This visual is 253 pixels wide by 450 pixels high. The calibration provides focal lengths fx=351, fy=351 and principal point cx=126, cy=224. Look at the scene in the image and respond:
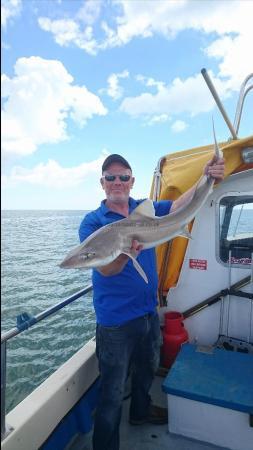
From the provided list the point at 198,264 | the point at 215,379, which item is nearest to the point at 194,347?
the point at 215,379

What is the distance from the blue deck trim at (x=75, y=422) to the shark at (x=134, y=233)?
1.62m

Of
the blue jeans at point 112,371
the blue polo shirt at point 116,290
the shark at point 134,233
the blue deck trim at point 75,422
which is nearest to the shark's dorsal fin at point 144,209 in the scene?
the shark at point 134,233

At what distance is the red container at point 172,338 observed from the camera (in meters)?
4.23

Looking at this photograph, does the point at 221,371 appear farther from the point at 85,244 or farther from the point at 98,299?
the point at 85,244

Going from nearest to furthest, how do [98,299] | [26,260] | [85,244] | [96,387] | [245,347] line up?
1. [85,244]
2. [98,299]
3. [96,387]
4. [245,347]
5. [26,260]

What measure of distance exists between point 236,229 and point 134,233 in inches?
80.3

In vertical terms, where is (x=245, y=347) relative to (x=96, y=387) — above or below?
above

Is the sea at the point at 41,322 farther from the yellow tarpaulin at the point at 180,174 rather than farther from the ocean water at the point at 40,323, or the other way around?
the yellow tarpaulin at the point at 180,174

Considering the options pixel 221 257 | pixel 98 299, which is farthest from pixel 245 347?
pixel 98 299

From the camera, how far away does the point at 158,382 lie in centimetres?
421

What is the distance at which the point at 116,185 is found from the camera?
10.3 ft

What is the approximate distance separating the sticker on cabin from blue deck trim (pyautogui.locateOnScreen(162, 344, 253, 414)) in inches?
38.2

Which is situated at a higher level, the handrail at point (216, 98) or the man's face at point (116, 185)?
the handrail at point (216, 98)

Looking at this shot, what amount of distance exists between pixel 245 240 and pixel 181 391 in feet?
6.27
